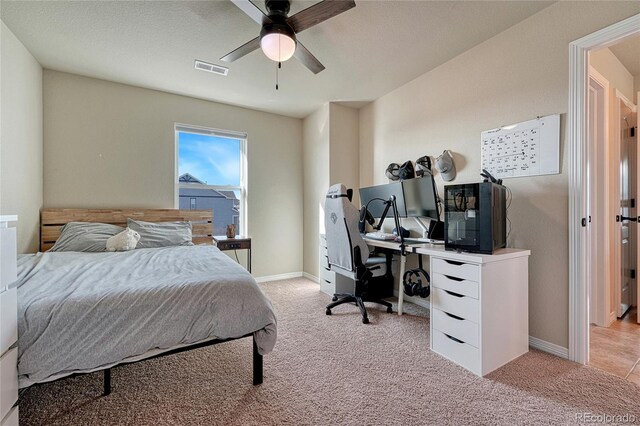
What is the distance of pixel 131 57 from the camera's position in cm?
265

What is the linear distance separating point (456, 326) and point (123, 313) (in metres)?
2.01

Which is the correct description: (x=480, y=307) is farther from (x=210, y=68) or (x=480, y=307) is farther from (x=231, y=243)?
(x=210, y=68)

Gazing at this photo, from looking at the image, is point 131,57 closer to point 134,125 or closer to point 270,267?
point 134,125

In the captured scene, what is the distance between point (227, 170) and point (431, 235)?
9.66 ft

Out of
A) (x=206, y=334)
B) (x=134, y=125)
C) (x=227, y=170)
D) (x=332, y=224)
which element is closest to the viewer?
(x=206, y=334)

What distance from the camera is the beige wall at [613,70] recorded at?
2.32 meters

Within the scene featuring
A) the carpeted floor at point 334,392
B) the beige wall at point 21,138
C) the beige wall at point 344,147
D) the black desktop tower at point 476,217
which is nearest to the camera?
the carpeted floor at point 334,392

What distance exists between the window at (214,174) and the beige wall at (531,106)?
2.75m

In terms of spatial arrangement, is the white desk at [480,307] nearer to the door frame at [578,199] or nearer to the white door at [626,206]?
the door frame at [578,199]

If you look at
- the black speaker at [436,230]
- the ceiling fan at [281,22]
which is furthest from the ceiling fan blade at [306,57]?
the black speaker at [436,230]

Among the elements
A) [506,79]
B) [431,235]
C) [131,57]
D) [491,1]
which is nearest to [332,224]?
[431,235]

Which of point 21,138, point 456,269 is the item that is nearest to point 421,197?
point 456,269

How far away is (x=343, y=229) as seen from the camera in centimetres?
258

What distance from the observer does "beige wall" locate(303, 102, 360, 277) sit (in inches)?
151
